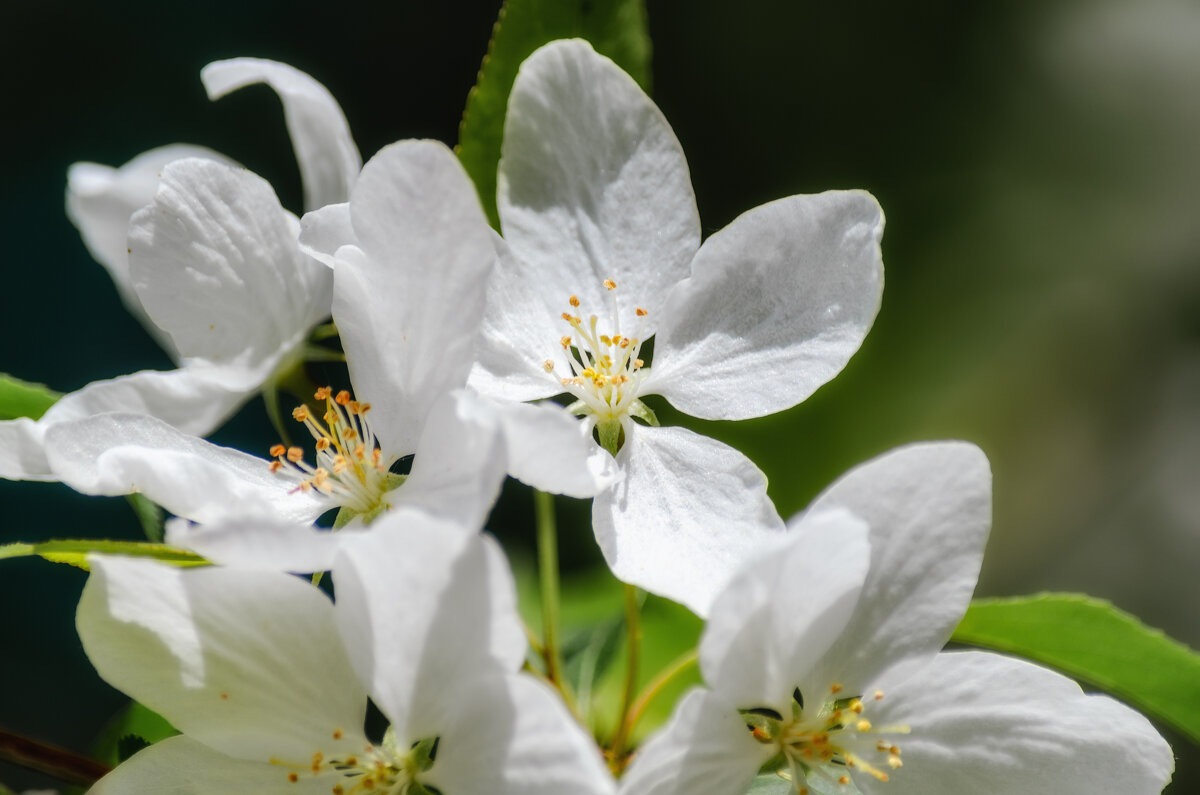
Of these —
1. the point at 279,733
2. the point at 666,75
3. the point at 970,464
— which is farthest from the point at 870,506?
the point at 666,75

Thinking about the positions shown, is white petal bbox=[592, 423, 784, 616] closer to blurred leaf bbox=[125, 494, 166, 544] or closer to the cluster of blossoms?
the cluster of blossoms

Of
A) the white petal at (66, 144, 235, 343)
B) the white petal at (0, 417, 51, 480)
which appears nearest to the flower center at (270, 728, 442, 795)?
the white petal at (0, 417, 51, 480)

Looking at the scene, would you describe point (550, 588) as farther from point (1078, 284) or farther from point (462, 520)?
point (1078, 284)

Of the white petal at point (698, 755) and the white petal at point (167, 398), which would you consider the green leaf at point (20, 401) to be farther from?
the white petal at point (698, 755)

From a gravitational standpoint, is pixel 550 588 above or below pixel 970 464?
below

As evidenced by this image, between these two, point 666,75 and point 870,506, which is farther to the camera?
point 666,75

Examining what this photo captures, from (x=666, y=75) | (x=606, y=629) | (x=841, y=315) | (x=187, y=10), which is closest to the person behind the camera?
(x=841, y=315)

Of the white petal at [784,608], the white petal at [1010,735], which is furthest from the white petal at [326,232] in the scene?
the white petal at [1010,735]
